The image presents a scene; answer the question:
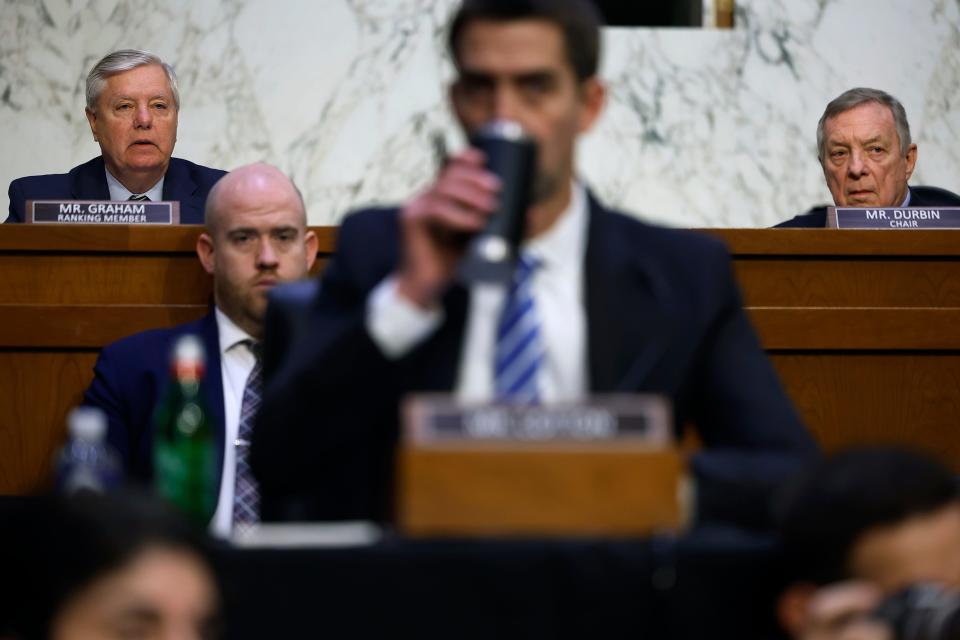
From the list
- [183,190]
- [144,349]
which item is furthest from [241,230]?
[183,190]

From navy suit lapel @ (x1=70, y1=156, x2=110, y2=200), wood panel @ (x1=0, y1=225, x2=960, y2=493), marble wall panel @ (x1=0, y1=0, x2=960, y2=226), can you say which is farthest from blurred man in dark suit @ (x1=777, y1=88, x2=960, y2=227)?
navy suit lapel @ (x1=70, y1=156, x2=110, y2=200)

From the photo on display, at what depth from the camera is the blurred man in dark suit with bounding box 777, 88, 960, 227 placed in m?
5.37

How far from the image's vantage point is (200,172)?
17.0 ft

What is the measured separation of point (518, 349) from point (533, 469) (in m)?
0.53

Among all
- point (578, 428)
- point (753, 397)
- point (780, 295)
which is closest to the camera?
point (578, 428)

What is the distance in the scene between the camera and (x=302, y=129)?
20.2ft

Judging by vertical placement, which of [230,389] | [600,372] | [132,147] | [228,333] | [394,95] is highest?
[394,95]

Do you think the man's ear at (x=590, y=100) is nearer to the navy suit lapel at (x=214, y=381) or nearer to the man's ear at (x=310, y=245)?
the navy suit lapel at (x=214, y=381)

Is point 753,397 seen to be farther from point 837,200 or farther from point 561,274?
point 837,200

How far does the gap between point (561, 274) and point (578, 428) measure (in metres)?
0.67

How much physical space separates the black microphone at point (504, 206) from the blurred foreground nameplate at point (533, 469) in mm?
200

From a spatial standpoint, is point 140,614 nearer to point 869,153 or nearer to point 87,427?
point 87,427

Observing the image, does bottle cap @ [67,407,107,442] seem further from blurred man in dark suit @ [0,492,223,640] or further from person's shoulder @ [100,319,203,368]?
person's shoulder @ [100,319,203,368]

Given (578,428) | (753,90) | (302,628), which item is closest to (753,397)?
(578,428)
